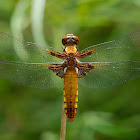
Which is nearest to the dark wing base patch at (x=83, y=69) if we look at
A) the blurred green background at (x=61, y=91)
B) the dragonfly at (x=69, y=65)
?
the dragonfly at (x=69, y=65)

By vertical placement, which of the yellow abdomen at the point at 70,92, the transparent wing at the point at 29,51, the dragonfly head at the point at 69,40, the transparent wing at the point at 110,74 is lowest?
the yellow abdomen at the point at 70,92

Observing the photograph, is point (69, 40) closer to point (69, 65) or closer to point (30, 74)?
point (69, 65)

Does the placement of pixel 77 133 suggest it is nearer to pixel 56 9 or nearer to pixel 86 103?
pixel 86 103

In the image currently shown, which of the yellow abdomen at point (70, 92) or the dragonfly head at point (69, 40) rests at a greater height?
the dragonfly head at point (69, 40)

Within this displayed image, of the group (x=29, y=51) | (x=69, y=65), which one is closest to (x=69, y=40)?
(x=69, y=65)

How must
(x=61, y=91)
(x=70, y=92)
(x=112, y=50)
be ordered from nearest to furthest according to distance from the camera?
(x=70, y=92) → (x=112, y=50) → (x=61, y=91)

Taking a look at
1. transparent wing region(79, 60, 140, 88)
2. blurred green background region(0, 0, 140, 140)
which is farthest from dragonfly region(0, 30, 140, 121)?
blurred green background region(0, 0, 140, 140)

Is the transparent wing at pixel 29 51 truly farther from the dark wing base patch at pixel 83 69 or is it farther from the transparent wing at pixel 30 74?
the dark wing base patch at pixel 83 69
